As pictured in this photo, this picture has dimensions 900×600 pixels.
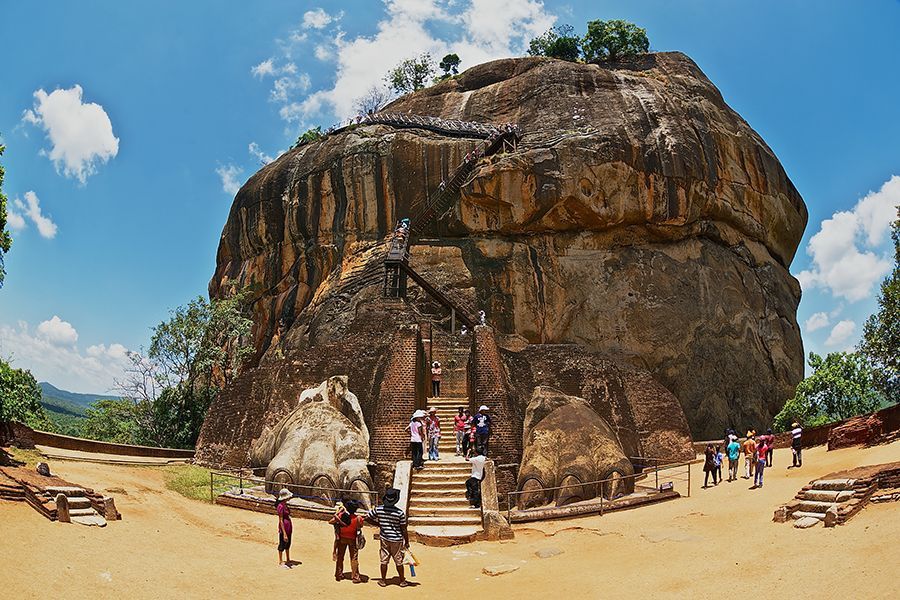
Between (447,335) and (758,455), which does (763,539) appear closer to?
(758,455)

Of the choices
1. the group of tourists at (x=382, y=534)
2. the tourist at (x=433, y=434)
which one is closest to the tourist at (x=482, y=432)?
the tourist at (x=433, y=434)

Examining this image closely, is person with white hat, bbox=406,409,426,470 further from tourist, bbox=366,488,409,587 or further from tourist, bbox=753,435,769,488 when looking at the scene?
tourist, bbox=753,435,769,488

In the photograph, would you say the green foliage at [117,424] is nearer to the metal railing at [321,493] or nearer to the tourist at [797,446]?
the metal railing at [321,493]

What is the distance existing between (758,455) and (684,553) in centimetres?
641

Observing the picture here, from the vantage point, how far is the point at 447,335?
22703 millimetres

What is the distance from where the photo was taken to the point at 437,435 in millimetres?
→ 16844

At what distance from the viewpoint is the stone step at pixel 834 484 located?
1188 cm

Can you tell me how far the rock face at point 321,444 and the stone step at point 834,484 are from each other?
26.8 ft

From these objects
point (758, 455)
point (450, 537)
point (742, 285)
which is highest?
point (742, 285)

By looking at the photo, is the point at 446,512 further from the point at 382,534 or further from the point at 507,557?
the point at 382,534

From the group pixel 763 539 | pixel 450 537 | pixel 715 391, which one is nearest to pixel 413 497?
pixel 450 537

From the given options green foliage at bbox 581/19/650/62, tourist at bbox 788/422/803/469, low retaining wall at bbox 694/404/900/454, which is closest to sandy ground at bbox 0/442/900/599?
tourist at bbox 788/422/803/469

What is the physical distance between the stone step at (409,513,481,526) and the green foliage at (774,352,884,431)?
1792 cm

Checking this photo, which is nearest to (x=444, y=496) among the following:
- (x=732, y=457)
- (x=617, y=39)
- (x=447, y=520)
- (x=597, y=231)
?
(x=447, y=520)
